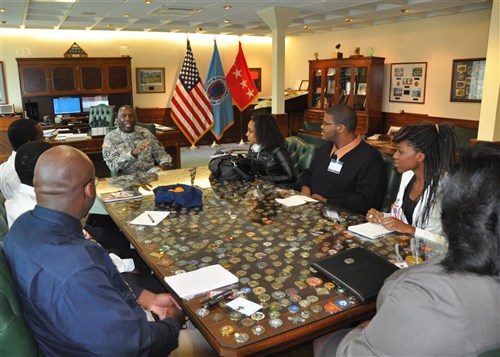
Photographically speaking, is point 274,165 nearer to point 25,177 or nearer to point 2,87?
point 25,177

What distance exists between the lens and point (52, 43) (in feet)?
29.9

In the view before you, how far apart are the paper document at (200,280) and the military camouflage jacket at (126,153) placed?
8.92ft

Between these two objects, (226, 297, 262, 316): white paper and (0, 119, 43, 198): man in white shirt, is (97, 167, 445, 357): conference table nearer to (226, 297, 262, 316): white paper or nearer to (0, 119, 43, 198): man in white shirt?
(226, 297, 262, 316): white paper

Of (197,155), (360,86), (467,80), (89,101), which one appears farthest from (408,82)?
(89,101)

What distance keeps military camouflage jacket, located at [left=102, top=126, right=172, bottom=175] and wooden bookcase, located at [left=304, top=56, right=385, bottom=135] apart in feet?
18.8

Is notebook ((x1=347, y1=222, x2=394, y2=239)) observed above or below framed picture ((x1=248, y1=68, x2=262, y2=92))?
below

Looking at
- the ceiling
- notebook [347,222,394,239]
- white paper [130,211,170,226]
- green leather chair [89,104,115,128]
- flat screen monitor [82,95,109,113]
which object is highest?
the ceiling

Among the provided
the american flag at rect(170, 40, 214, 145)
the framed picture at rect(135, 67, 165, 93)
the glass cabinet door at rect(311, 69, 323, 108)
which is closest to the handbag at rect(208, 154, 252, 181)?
the american flag at rect(170, 40, 214, 145)

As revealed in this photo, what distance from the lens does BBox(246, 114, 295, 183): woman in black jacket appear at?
353 cm

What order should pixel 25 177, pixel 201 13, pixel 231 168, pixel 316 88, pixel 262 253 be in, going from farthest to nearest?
1. pixel 316 88
2. pixel 201 13
3. pixel 231 168
4. pixel 25 177
5. pixel 262 253

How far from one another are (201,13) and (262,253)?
20.7ft

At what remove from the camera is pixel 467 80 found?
7.38 metres

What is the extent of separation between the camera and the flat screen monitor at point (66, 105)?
8.91 metres

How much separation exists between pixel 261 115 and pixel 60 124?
6.30 metres
